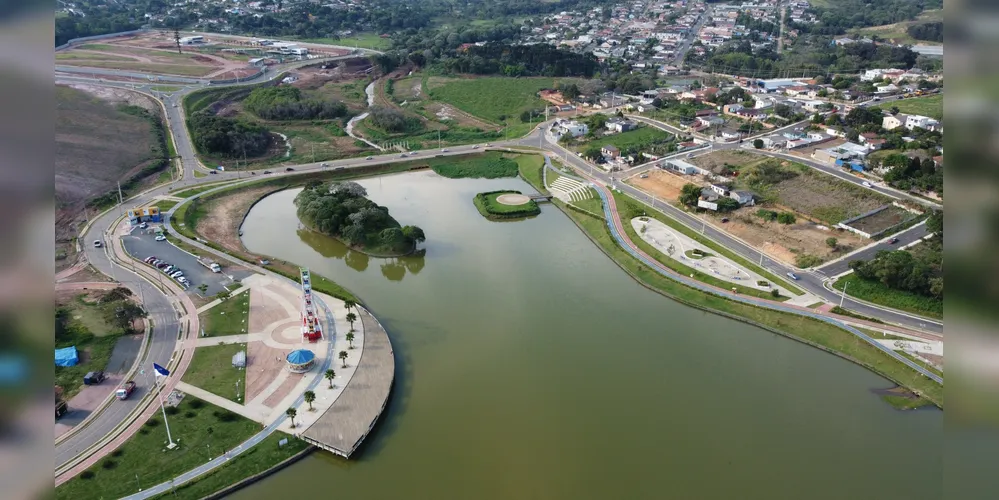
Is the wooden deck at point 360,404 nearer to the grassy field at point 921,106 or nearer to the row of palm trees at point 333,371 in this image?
the row of palm trees at point 333,371

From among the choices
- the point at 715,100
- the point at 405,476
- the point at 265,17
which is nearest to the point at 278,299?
the point at 405,476

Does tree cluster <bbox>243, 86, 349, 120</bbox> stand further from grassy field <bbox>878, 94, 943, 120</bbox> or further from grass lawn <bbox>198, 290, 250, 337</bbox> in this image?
grassy field <bbox>878, 94, 943, 120</bbox>

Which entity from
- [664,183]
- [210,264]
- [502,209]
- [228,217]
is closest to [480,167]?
[502,209]

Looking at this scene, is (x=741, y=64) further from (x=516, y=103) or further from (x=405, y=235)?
(x=405, y=235)

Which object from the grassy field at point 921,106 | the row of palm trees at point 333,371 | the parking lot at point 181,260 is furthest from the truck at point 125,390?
the grassy field at point 921,106

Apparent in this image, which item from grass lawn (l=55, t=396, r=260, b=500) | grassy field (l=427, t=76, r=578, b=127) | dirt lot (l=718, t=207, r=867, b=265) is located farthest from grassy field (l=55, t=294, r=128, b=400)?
grassy field (l=427, t=76, r=578, b=127)

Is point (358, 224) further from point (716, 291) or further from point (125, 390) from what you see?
point (716, 291)
